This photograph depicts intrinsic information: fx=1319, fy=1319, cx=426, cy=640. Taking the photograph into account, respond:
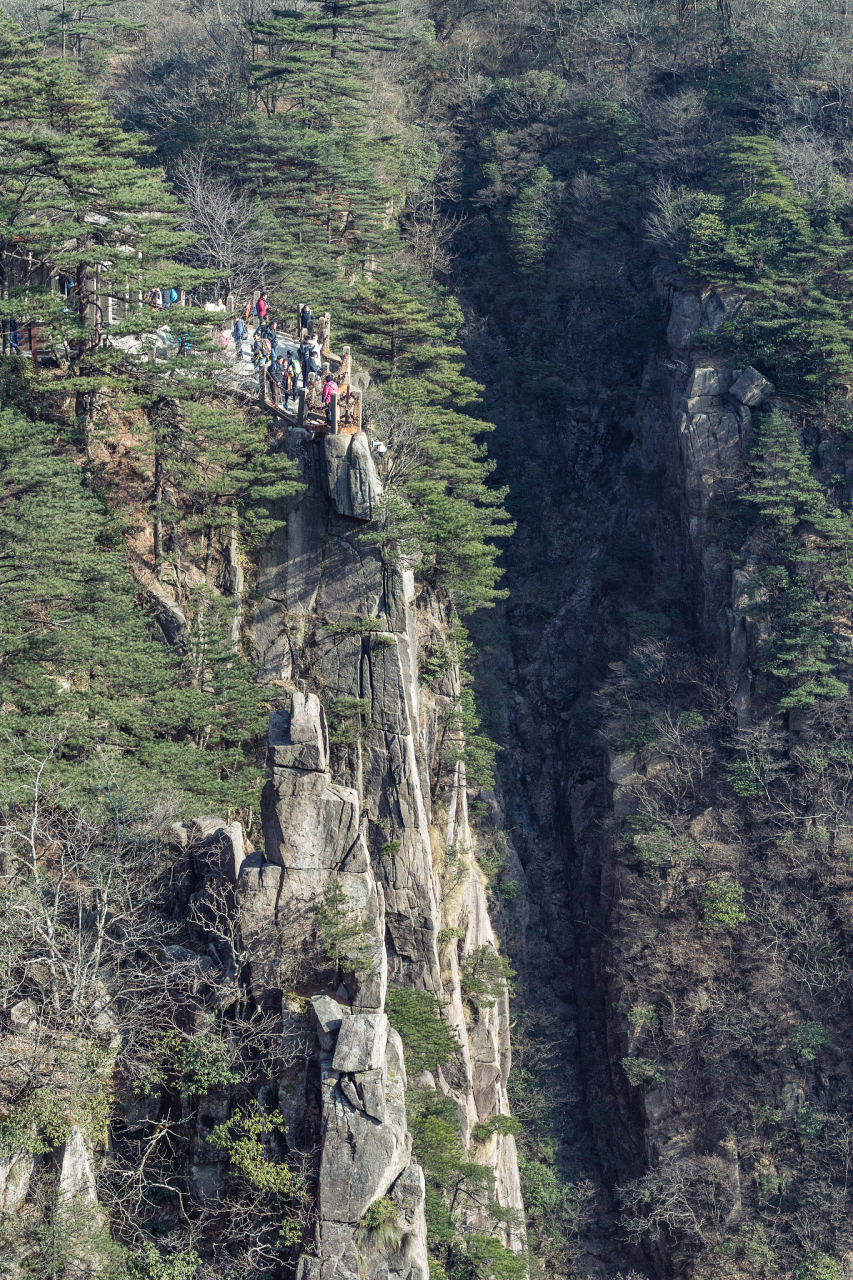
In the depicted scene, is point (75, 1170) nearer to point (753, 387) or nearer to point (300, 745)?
point (300, 745)

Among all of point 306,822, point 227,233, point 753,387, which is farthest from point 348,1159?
point 753,387

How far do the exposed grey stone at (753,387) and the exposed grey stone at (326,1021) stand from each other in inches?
1148

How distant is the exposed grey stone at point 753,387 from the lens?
148ft

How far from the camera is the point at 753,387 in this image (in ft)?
148

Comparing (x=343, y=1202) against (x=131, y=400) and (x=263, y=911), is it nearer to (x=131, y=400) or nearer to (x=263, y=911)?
(x=263, y=911)

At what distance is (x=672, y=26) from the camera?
60562 millimetres

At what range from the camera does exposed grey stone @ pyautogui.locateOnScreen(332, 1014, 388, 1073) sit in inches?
902

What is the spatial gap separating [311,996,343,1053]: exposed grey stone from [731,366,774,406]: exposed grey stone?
95.7 feet

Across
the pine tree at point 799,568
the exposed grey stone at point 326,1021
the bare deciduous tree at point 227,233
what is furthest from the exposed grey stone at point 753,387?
the exposed grey stone at point 326,1021

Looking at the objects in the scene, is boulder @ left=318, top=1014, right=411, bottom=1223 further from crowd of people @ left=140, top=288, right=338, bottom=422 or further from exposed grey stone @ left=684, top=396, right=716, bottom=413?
exposed grey stone @ left=684, top=396, right=716, bottom=413

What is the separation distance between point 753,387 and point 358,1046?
29.8 metres

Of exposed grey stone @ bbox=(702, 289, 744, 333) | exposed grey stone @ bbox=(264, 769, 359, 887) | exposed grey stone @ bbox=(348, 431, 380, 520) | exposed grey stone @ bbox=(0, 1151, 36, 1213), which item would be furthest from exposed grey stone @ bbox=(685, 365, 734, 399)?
exposed grey stone @ bbox=(0, 1151, 36, 1213)

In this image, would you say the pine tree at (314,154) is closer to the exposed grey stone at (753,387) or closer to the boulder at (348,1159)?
the exposed grey stone at (753,387)

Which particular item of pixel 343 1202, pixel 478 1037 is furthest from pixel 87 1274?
pixel 478 1037
